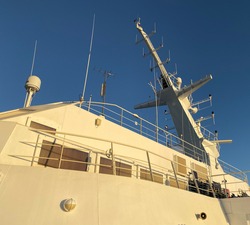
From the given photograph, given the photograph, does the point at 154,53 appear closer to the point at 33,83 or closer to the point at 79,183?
the point at 33,83

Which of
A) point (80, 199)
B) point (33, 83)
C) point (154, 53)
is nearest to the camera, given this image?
point (80, 199)

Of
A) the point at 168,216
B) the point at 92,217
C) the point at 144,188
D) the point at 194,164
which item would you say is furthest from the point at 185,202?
the point at 194,164

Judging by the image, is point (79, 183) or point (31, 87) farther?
point (31, 87)

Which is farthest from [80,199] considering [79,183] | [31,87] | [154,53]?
[154,53]

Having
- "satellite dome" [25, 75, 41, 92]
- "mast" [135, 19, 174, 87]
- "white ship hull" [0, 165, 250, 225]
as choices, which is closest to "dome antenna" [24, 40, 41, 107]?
"satellite dome" [25, 75, 41, 92]

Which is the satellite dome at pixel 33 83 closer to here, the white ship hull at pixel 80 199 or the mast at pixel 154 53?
the white ship hull at pixel 80 199

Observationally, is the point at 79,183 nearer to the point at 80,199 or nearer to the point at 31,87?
the point at 80,199

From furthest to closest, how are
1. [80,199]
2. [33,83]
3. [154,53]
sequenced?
[154,53]
[33,83]
[80,199]

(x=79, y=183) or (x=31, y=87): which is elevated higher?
(x=31, y=87)

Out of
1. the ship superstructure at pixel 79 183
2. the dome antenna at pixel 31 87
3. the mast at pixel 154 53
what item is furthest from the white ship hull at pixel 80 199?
the mast at pixel 154 53

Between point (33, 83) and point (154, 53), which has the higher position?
point (154, 53)

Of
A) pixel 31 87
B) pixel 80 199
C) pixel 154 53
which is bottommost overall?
pixel 80 199

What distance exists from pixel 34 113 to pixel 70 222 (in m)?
3.57

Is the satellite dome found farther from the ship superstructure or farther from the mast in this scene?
the mast
